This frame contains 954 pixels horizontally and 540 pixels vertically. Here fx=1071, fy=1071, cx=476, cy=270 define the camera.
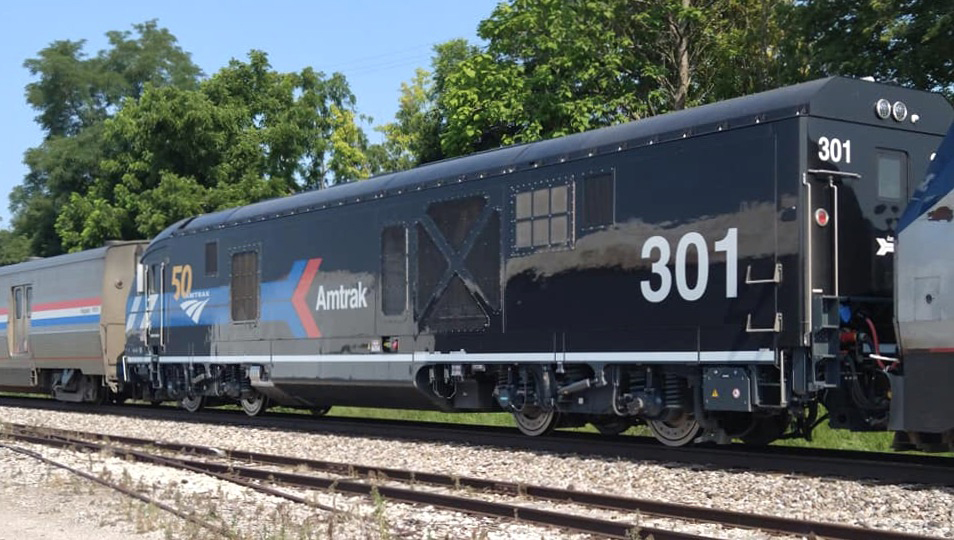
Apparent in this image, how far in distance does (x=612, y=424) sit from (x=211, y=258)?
29.6 feet

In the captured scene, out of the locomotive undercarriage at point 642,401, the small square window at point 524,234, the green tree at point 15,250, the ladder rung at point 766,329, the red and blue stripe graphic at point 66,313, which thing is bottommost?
the locomotive undercarriage at point 642,401

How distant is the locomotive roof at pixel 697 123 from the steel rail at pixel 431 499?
15.0 ft

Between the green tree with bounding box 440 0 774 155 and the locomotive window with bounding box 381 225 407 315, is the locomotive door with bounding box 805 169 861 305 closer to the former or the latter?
the locomotive window with bounding box 381 225 407 315

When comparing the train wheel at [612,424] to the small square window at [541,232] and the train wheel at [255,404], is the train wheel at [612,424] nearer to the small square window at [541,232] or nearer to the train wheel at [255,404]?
the small square window at [541,232]

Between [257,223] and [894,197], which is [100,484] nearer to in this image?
[257,223]

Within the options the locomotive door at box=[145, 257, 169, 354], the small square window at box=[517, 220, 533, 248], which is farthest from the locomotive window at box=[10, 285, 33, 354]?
the small square window at box=[517, 220, 533, 248]

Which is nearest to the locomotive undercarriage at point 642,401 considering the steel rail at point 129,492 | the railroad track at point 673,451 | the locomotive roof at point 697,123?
the railroad track at point 673,451

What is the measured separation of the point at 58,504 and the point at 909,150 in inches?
366

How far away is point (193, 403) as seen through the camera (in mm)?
20281

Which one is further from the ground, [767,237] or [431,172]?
[431,172]

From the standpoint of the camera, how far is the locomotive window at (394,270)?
48.8 feet

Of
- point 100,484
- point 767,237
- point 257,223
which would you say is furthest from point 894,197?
point 257,223

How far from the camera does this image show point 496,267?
43.9ft

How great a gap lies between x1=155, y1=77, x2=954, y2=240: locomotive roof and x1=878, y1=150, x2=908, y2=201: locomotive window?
0.32m
